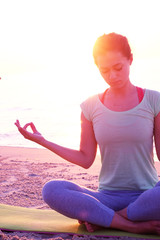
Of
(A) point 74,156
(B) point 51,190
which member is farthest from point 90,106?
(B) point 51,190

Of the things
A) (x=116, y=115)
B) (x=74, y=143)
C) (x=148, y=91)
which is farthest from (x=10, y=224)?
(x=74, y=143)

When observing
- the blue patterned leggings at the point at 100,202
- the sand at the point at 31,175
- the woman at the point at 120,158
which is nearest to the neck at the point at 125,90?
the woman at the point at 120,158

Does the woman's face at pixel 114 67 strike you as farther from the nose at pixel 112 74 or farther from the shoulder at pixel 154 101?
the shoulder at pixel 154 101

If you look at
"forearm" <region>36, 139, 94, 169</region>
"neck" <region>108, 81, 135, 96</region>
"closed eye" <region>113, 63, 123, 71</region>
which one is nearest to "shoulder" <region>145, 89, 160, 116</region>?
"neck" <region>108, 81, 135, 96</region>

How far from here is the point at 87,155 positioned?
104 inches

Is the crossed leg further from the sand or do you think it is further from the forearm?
the forearm

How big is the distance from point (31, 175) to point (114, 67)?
294 centimetres

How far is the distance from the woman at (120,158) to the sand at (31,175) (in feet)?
0.63

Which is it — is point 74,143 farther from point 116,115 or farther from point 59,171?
point 116,115

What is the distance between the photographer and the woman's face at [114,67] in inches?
91.1

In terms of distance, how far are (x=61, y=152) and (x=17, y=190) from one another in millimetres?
1761

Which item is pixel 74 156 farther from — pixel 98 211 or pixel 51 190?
pixel 98 211

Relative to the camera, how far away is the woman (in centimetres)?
233

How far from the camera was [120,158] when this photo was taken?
2.42 m
